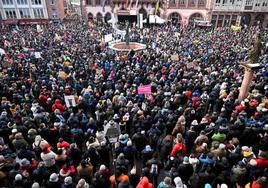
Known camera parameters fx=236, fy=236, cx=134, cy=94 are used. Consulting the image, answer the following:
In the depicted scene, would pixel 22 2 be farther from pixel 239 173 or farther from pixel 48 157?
pixel 239 173

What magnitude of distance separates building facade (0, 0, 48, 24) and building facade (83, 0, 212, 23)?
8495 millimetres

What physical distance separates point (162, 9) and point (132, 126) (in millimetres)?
37763

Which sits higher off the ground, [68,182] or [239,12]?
[239,12]

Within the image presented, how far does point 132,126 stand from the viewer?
9.81 m

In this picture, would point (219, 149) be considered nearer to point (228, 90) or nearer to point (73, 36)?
point (228, 90)

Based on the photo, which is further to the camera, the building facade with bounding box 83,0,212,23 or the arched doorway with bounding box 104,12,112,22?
the arched doorway with bounding box 104,12,112,22

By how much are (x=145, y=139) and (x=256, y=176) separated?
3535 mm

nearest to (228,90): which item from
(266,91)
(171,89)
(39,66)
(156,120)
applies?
(266,91)

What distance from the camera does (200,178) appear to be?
6551mm

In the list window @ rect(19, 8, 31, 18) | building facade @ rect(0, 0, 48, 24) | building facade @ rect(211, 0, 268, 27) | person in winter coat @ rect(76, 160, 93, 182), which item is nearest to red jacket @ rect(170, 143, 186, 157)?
person in winter coat @ rect(76, 160, 93, 182)

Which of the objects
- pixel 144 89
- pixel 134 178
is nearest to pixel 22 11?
pixel 144 89

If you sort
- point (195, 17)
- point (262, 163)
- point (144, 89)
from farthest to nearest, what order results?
point (195, 17) → point (144, 89) → point (262, 163)

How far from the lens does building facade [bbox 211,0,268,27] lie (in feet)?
130

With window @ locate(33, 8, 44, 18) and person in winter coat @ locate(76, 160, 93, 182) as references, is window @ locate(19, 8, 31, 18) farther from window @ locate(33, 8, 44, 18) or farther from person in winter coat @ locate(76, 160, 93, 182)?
person in winter coat @ locate(76, 160, 93, 182)
